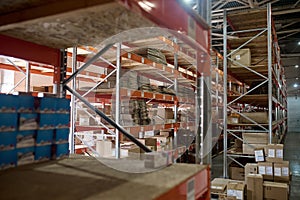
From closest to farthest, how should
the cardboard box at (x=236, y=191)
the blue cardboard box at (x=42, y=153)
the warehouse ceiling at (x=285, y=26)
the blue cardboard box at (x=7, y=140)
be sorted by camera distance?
the blue cardboard box at (x=7, y=140), the blue cardboard box at (x=42, y=153), the cardboard box at (x=236, y=191), the warehouse ceiling at (x=285, y=26)

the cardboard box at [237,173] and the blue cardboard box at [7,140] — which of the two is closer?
the blue cardboard box at [7,140]

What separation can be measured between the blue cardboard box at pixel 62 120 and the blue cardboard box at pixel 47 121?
0.05ft

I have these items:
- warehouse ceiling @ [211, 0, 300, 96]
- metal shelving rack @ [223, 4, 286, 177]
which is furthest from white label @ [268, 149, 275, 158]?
warehouse ceiling @ [211, 0, 300, 96]

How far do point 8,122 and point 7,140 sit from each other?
9 cm

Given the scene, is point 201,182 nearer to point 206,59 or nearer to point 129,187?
point 129,187

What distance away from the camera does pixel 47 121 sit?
5.46 feet

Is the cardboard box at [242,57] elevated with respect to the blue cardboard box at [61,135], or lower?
elevated

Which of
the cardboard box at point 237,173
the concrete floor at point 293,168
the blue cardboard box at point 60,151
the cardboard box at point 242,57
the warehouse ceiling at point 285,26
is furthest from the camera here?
the warehouse ceiling at point 285,26

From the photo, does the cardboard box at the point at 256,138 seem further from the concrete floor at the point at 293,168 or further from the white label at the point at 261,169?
the concrete floor at the point at 293,168

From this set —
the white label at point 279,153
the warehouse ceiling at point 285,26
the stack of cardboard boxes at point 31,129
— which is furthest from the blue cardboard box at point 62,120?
the warehouse ceiling at point 285,26

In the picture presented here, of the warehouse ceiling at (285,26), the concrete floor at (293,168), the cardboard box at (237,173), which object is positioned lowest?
the concrete floor at (293,168)

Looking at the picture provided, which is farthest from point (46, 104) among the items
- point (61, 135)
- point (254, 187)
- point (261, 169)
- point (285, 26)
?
point (285, 26)

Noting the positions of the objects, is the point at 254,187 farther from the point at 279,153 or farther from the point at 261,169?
the point at 279,153

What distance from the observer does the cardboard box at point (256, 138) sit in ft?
17.5
